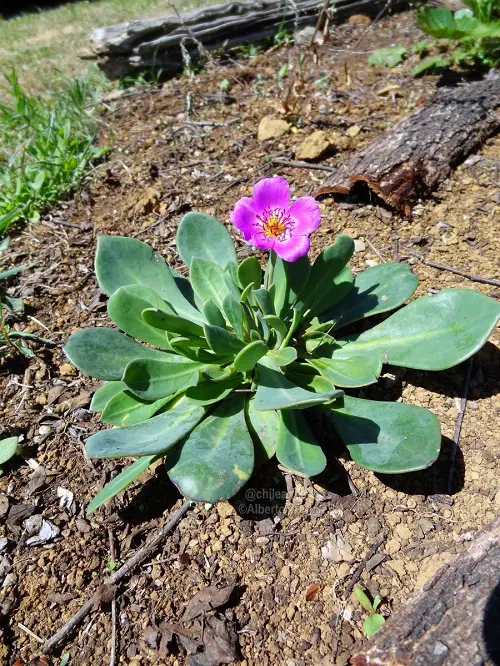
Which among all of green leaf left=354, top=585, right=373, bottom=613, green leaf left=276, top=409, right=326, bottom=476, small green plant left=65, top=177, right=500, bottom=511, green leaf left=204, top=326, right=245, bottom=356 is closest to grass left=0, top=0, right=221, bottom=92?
small green plant left=65, top=177, right=500, bottom=511

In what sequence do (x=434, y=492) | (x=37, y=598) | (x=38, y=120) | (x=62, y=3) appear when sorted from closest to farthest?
(x=37, y=598), (x=434, y=492), (x=38, y=120), (x=62, y=3)

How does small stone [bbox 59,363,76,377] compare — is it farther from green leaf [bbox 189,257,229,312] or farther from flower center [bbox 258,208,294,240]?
flower center [bbox 258,208,294,240]

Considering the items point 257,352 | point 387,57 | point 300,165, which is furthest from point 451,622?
point 387,57

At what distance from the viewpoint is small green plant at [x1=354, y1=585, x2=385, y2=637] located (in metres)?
1.75

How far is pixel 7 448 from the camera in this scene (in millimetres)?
2273

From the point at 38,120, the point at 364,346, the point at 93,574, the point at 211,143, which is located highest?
the point at 38,120

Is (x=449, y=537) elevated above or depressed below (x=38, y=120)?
below

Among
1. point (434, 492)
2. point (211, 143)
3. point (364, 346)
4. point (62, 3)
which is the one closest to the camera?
point (434, 492)

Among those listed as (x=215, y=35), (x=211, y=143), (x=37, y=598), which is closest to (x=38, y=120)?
(x=211, y=143)

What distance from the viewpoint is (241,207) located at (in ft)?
6.72

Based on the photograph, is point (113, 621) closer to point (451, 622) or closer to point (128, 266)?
point (451, 622)

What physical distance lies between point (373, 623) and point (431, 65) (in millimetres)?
3773

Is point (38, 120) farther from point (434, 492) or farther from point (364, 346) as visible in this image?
point (434, 492)

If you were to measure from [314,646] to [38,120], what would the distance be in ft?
12.5
